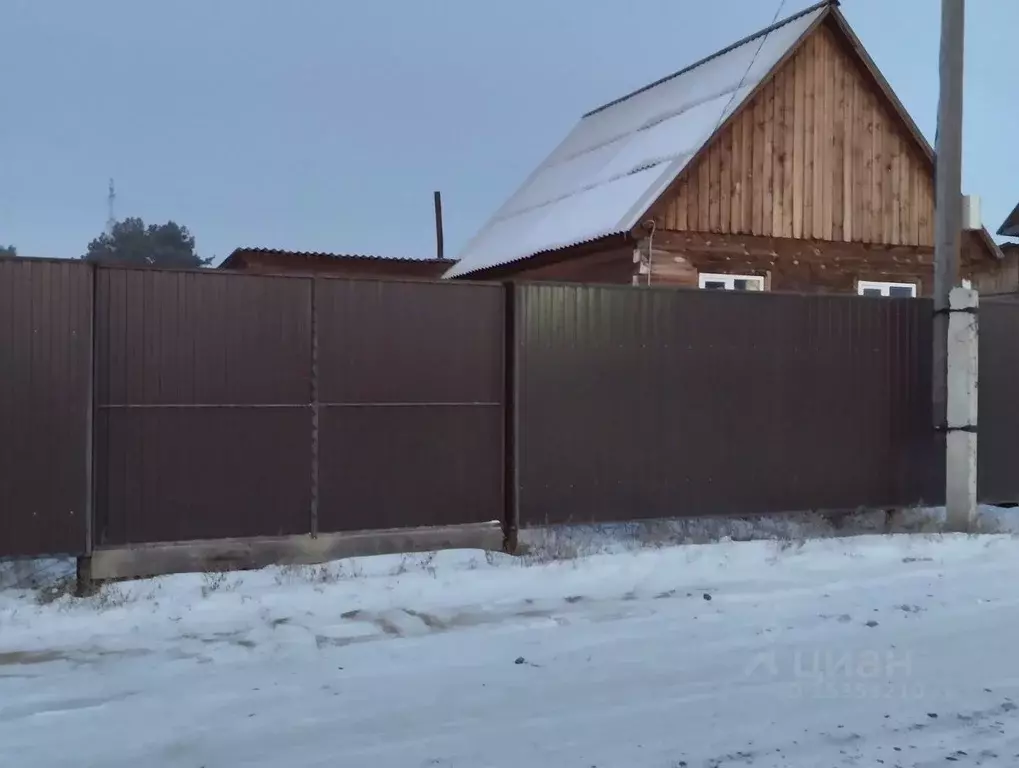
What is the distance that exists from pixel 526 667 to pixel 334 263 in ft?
63.8

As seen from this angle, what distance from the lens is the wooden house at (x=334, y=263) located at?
22938mm

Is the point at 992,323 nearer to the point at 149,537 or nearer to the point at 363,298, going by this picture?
the point at 363,298

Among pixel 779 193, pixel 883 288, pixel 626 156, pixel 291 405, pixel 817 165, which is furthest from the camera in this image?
pixel 626 156

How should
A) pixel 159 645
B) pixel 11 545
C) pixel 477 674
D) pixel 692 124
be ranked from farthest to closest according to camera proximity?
pixel 692 124 < pixel 11 545 < pixel 159 645 < pixel 477 674

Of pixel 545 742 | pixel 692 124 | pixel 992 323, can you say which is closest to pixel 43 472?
pixel 545 742

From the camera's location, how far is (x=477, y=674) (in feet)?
18.2

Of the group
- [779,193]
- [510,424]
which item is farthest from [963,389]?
[779,193]

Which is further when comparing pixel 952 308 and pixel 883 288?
pixel 883 288

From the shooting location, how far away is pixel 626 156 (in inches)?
619

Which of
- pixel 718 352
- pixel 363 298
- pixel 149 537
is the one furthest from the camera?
pixel 718 352

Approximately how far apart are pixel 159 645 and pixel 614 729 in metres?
2.79

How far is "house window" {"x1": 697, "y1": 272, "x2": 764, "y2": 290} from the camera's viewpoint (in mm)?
13219

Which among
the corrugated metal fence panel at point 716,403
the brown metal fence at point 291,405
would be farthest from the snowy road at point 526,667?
the corrugated metal fence panel at point 716,403

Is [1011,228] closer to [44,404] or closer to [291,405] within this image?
[291,405]
